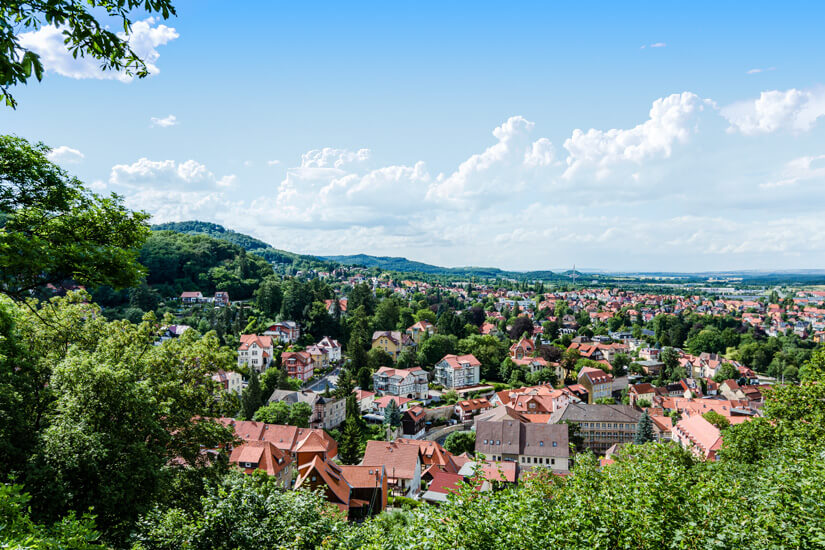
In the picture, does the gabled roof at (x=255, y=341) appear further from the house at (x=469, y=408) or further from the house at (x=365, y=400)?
Answer: the house at (x=469, y=408)

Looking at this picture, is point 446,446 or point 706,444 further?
point 446,446

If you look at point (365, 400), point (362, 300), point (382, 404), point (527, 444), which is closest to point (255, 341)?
point (365, 400)

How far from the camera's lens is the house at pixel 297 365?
1938 inches

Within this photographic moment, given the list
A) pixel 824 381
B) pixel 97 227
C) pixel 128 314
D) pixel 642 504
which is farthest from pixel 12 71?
pixel 128 314

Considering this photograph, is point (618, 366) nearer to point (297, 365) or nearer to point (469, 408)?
point (469, 408)

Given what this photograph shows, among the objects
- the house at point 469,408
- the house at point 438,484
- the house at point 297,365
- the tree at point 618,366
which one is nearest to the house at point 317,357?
the house at point 297,365

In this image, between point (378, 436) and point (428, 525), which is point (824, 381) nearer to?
point (428, 525)

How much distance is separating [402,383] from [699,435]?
89.7 ft

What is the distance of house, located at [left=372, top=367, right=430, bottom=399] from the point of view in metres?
50.6

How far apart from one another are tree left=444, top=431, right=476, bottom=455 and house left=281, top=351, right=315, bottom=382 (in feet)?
61.9

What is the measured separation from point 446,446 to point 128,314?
38.2 m

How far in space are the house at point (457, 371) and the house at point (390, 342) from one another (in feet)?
21.9

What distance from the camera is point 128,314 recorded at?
51.8 metres

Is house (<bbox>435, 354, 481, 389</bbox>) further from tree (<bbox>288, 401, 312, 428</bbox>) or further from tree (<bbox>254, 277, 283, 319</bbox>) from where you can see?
tree (<bbox>254, 277, 283, 319</bbox>)
